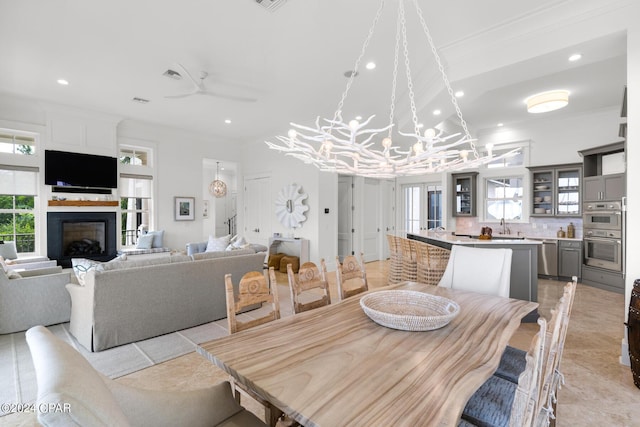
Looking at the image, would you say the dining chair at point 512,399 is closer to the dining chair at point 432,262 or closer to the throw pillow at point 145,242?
the dining chair at point 432,262

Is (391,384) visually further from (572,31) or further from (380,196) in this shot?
(380,196)

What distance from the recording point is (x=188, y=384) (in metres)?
2.39

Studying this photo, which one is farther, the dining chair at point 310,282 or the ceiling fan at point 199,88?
the ceiling fan at point 199,88

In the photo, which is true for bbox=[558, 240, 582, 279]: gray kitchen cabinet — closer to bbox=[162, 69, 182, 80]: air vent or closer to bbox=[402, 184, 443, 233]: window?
bbox=[402, 184, 443, 233]: window

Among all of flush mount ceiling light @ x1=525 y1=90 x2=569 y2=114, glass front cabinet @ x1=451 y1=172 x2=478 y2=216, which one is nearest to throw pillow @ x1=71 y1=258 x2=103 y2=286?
flush mount ceiling light @ x1=525 y1=90 x2=569 y2=114

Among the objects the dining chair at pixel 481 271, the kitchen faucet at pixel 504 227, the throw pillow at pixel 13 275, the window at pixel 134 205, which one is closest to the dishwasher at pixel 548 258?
the kitchen faucet at pixel 504 227

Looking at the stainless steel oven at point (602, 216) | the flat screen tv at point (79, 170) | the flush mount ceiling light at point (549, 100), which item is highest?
the flush mount ceiling light at point (549, 100)

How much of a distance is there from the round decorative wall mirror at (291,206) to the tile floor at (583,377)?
3.10 m

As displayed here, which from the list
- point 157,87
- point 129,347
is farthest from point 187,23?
point 129,347

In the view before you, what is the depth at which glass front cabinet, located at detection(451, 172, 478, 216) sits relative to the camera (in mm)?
6973

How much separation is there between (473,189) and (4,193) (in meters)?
9.01

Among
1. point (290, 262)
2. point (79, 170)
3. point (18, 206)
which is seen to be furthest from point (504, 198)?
point (18, 206)

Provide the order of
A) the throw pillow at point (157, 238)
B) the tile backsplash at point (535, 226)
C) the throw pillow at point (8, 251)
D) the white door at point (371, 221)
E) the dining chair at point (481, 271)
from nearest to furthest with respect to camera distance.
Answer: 1. the dining chair at point (481, 271)
2. the throw pillow at point (8, 251)
3. the tile backsplash at point (535, 226)
4. the throw pillow at point (157, 238)
5. the white door at point (371, 221)

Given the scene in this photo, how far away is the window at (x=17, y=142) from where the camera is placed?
17.1ft
